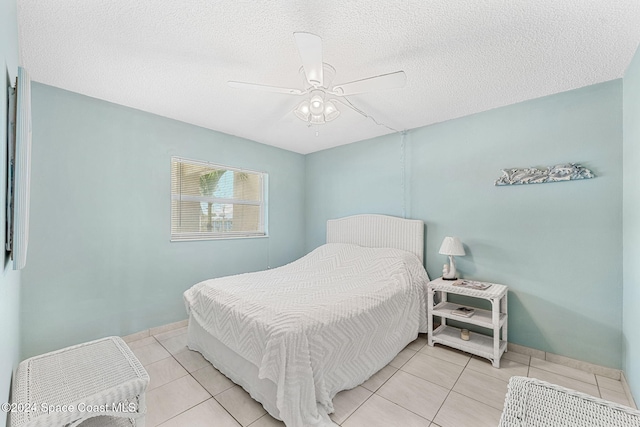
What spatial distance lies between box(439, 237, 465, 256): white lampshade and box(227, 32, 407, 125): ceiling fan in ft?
5.33

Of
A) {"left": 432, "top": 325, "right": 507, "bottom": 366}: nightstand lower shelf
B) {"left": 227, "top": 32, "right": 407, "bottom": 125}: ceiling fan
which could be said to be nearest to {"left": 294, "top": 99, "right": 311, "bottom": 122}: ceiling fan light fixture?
{"left": 227, "top": 32, "right": 407, "bottom": 125}: ceiling fan

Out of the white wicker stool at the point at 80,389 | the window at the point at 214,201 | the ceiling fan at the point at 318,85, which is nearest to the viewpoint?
the white wicker stool at the point at 80,389

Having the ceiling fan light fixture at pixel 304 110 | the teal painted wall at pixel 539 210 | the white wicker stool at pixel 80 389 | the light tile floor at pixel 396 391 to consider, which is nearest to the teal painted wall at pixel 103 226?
the light tile floor at pixel 396 391

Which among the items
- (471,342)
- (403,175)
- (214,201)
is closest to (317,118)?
(403,175)

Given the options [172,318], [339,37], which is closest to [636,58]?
[339,37]

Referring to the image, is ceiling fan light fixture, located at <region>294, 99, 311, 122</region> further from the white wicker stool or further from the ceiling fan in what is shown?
the white wicker stool

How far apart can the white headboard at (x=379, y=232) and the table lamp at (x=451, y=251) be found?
A: 338 millimetres

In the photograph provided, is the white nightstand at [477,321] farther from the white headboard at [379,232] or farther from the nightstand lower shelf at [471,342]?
the white headboard at [379,232]

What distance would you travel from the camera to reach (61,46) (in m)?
1.73

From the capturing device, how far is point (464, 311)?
2.58 meters

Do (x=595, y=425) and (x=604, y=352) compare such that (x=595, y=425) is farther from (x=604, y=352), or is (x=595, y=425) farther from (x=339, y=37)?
(x=339, y=37)

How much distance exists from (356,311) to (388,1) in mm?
1854

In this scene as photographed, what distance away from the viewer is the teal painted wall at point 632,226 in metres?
1.73

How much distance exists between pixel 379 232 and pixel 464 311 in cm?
123
